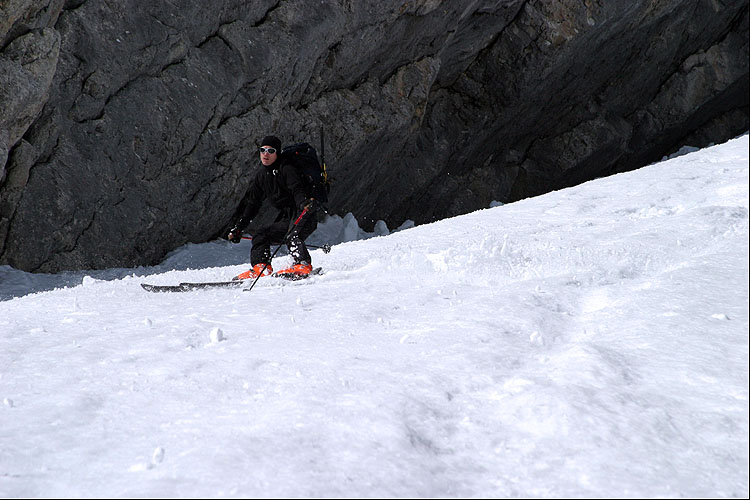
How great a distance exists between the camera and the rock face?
477 inches

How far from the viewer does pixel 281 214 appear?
8.73m

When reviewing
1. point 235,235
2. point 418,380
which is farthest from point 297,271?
point 418,380

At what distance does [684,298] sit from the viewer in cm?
488

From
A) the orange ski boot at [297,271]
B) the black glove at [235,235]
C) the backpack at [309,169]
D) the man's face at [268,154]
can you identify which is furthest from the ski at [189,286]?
the man's face at [268,154]

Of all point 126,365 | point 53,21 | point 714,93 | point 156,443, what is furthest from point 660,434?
point 714,93

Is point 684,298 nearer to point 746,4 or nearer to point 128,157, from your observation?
point 128,157

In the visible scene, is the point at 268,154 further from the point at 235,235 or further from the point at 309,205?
the point at 235,235

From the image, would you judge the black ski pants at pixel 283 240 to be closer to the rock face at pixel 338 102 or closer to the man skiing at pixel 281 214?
the man skiing at pixel 281 214

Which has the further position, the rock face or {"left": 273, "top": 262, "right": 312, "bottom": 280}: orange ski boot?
the rock face

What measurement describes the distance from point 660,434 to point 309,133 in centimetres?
1428

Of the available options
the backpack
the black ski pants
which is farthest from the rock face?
the backpack

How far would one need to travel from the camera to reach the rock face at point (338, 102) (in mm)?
12125

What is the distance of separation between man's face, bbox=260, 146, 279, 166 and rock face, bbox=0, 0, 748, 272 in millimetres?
4825

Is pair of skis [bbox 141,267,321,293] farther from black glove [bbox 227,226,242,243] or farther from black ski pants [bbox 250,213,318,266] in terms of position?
black glove [bbox 227,226,242,243]
